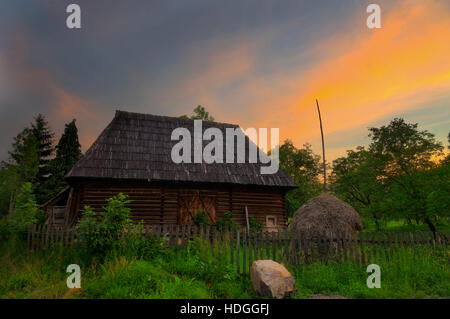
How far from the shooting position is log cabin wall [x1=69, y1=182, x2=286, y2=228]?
12.9 metres

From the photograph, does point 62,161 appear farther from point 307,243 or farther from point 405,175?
point 405,175

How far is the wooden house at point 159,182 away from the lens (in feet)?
42.2

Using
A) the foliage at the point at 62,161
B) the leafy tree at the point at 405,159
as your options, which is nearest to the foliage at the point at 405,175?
the leafy tree at the point at 405,159

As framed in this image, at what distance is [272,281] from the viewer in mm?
5734

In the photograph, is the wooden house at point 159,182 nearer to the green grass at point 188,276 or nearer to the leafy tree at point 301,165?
the green grass at point 188,276

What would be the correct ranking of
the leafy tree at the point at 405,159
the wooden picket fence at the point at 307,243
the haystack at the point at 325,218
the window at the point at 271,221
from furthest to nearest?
the leafy tree at the point at 405,159 < the window at the point at 271,221 < the haystack at the point at 325,218 < the wooden picket fence at the point at 307,243

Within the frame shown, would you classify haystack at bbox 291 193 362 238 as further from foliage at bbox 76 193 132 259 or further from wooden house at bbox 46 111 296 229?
foliage at bbox 76 193 132 259

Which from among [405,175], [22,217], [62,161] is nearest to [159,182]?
[22,217]

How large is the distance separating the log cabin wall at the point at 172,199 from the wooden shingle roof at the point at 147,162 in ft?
2.10

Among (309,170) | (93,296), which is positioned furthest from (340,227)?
(309,170)

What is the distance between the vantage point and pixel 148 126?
1636cm

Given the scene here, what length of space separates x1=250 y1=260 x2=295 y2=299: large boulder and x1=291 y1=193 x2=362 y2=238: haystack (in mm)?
3045

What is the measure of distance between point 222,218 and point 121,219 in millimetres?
8001
